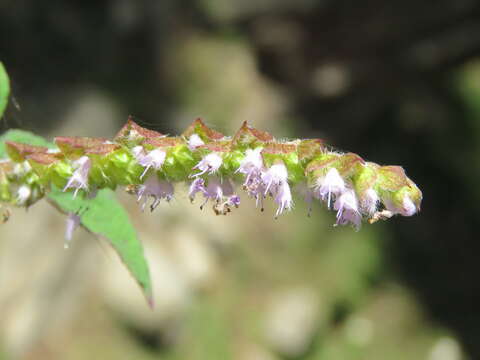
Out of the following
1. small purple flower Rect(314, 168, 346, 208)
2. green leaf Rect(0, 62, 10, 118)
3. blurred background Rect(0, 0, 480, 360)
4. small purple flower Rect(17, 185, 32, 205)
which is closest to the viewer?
small purple flower Rect(314, 168, 346, 208)

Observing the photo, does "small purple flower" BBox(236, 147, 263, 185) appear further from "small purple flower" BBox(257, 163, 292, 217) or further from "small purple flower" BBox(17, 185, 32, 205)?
"small purple flower" BBox(17, 185, 32, 205)

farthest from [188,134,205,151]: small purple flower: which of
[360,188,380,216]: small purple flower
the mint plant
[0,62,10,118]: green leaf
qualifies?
[0,62,10,118]: green leaf

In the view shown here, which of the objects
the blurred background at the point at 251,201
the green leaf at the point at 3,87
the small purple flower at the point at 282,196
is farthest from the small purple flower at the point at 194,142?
the blurred background at the point at 251,201

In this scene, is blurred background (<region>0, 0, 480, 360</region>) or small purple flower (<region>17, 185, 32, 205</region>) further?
blurred background (<region>0, 0, 480, 360</region>)

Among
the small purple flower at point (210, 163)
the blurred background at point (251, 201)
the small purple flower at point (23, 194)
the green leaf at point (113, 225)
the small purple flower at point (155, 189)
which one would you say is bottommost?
the small purple flower at point (23, 194)

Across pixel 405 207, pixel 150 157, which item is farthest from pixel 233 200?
pixel 405 207

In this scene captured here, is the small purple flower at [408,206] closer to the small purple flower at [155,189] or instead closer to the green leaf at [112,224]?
the small purple flower at [155,189]

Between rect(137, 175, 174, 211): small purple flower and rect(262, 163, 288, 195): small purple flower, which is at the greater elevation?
rect(262, 163, 288, 195): small purple flower

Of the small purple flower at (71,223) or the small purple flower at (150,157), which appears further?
the small purple flower at (71,223)
